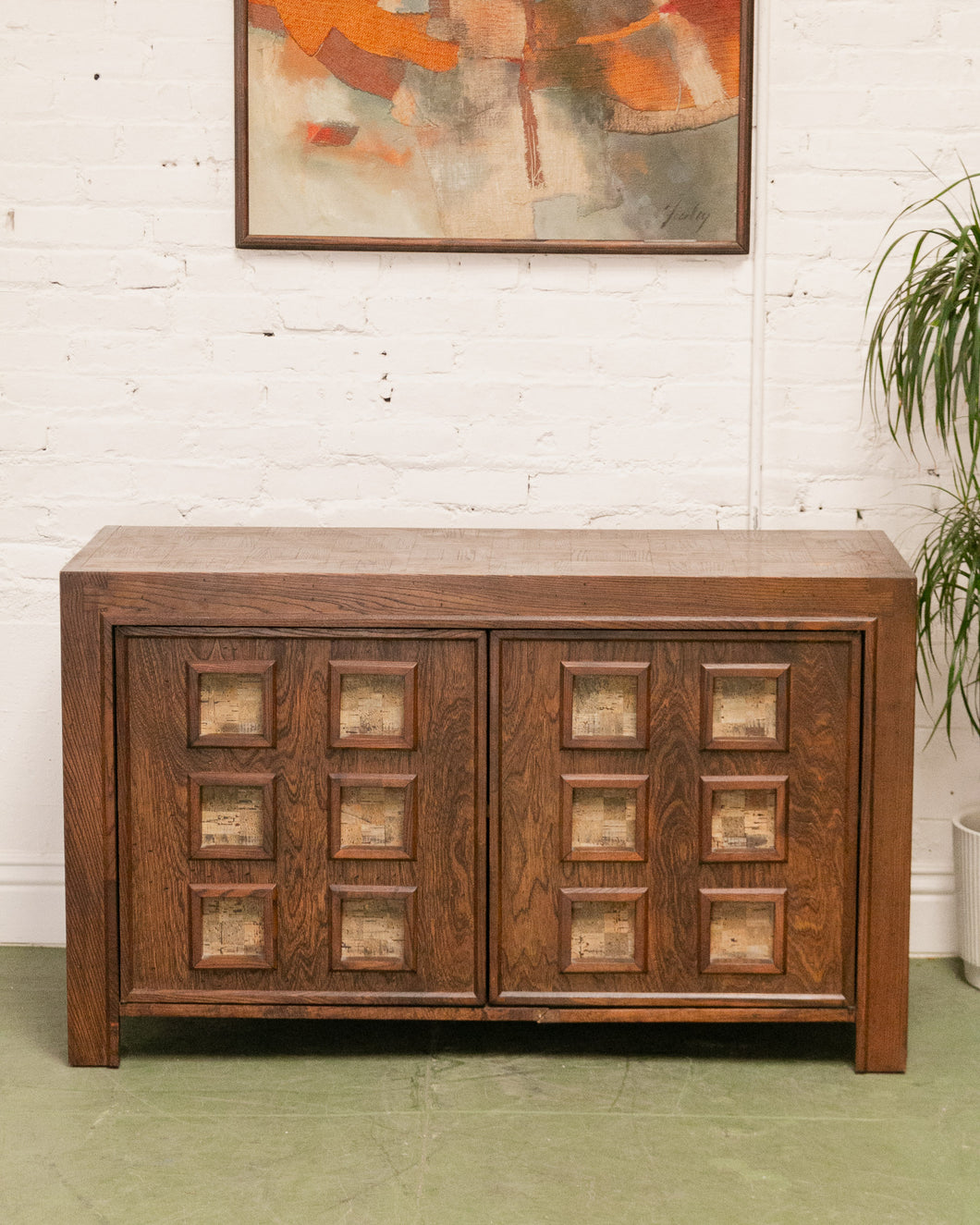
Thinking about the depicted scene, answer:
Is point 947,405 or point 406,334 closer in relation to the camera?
point 947,405

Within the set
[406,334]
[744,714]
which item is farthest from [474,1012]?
[406,334]

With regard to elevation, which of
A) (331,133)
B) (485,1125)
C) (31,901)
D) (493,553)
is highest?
(331,133)

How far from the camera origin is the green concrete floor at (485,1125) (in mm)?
2188

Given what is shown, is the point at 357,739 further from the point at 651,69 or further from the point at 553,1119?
the point at 651,69

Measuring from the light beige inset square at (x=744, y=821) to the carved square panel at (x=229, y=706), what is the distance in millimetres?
827

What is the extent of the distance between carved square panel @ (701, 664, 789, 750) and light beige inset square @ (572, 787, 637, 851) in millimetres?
184

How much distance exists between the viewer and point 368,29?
115 inches

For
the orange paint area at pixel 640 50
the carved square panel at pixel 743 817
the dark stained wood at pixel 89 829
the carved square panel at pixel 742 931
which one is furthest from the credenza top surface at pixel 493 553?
the orange paint area at pixel 640 50

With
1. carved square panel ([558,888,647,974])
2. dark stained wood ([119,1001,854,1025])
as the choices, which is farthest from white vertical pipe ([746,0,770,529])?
dark stained wood ([119,1001,854,1025])

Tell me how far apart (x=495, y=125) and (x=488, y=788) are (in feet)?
4.61

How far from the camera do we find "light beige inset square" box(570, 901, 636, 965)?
2592mm

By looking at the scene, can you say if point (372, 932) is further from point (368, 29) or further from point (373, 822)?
point (368, 29)

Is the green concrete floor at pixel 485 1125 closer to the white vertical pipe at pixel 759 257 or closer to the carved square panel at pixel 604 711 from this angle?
the carved square panel at pixel 604 711

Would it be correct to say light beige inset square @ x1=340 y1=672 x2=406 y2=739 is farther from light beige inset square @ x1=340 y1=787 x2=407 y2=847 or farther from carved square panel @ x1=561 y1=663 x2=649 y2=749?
carved square panel @ x1=561 y1=663 x2=649 y2=749
